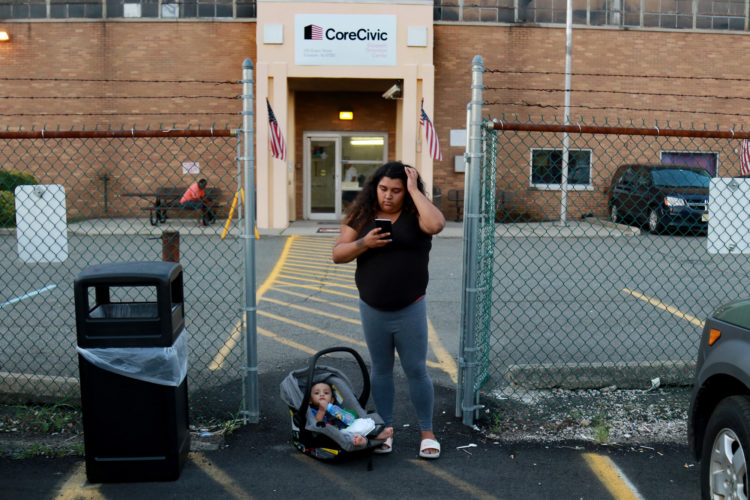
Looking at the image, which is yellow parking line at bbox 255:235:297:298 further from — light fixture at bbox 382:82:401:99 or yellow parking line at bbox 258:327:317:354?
light fixture at bbox 382:82:401:99

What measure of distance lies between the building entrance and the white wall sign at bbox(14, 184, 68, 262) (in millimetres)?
17210

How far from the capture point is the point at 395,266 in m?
4.22

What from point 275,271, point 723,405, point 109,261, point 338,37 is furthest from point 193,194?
point 723,405

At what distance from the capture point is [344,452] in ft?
14.1

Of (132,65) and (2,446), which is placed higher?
(132,65)

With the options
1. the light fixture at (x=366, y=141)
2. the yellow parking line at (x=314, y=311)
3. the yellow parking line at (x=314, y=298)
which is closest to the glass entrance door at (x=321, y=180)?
the light fixture at (x=366, y=141)

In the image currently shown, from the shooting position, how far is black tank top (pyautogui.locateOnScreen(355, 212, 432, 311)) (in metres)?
4.21

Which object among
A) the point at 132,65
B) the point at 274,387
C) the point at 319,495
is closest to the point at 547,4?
the point at 132,65

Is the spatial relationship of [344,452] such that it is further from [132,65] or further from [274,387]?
[132,65]

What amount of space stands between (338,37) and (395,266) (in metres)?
15.5

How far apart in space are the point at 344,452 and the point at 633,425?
6.56 ft

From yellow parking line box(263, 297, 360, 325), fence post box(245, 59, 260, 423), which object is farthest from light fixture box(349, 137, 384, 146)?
fence post box(245, 59, 260, 423)

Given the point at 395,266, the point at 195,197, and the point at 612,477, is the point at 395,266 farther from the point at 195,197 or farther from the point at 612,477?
the point at 195,197

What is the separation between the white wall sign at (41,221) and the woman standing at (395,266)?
5.84 ft
